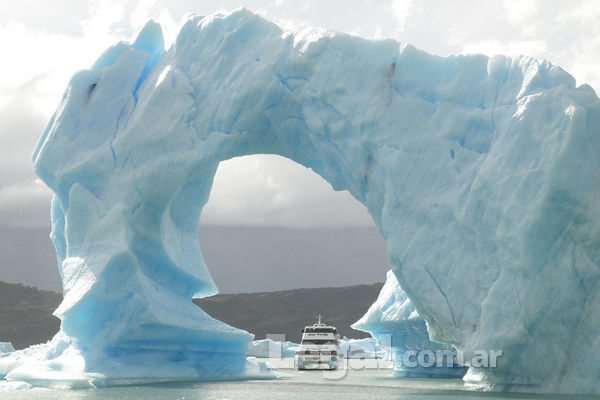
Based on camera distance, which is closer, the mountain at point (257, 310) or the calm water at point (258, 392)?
the calm water at point (258, 392)

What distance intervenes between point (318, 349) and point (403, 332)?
3511mm

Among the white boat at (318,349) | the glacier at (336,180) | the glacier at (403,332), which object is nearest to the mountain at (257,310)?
the white boat at (318,349)

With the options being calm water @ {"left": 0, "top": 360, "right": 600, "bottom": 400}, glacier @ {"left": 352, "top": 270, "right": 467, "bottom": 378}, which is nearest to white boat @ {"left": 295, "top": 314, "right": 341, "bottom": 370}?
glacier @ {"left": 352, "top": 270, "right": 467, "bottom": 378}

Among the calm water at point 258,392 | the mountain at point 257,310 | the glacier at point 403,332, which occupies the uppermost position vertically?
the mountain at point 257,310

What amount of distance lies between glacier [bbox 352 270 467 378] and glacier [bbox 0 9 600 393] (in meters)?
3.36

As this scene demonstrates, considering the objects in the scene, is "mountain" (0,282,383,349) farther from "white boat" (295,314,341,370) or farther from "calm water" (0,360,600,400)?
"calm water" (0,360,600,400)

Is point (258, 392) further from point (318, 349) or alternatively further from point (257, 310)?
point (257, 310)

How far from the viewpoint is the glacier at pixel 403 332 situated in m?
16.7

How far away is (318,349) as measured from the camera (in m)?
20.2

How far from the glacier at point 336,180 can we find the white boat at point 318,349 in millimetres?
4183

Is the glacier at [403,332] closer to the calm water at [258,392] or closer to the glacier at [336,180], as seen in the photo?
the calm water at [258,392]

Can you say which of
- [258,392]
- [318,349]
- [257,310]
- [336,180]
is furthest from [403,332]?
[257,310]

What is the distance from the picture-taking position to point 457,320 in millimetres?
11234

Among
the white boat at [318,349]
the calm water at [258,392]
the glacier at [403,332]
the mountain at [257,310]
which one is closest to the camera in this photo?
the calm water at [258,392]
